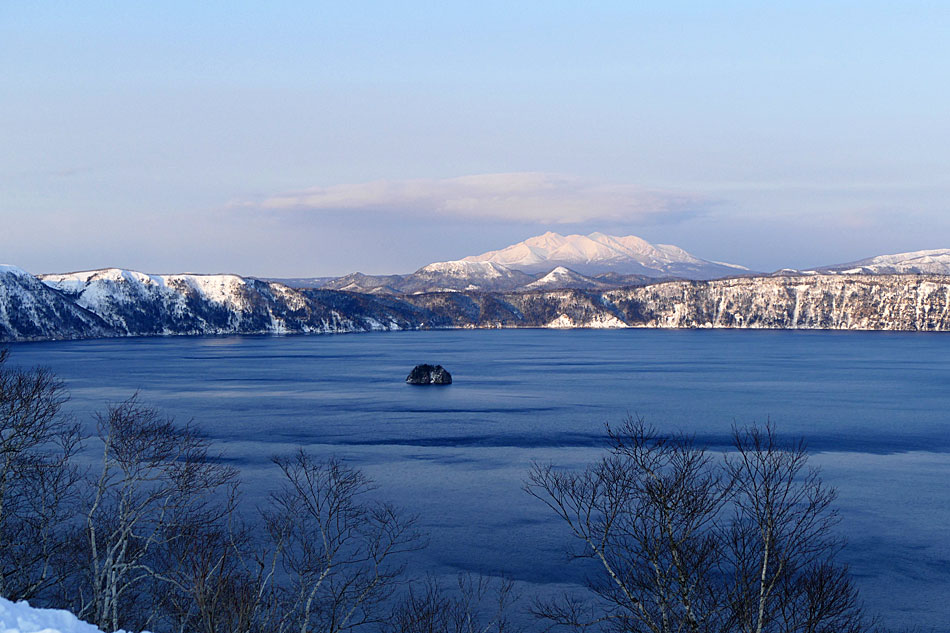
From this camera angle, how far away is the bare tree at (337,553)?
896 inches

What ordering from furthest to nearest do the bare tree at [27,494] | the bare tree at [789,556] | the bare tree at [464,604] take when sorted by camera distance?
the bare tree at [464,604]
the bare tree at [27,494]
the bare tree at [789,556]

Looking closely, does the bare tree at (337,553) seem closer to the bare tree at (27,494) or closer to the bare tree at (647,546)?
the bare tree at (647,546)

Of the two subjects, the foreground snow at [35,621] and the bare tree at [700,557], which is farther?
the bare tree at [700,557]

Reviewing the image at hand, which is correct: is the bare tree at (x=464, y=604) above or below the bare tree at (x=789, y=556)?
below

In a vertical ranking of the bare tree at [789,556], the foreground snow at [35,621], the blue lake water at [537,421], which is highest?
the foreground snow at [35,621]

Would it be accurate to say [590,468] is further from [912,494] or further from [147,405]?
[147,405]

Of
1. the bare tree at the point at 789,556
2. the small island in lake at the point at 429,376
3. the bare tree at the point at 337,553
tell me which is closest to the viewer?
the bare tree at the point at 789,556

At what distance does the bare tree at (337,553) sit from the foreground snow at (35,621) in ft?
25.3

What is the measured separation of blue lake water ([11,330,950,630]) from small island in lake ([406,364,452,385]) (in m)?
2.48

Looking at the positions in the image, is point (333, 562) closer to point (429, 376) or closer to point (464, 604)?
point (464, 604)

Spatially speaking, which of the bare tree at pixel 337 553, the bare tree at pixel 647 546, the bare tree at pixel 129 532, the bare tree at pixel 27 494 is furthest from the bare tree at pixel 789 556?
the bare tree at pixel 27 494

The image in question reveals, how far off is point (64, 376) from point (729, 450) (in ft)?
283

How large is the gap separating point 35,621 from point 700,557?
38.4 feet

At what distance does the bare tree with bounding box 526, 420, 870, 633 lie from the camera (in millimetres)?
15094
